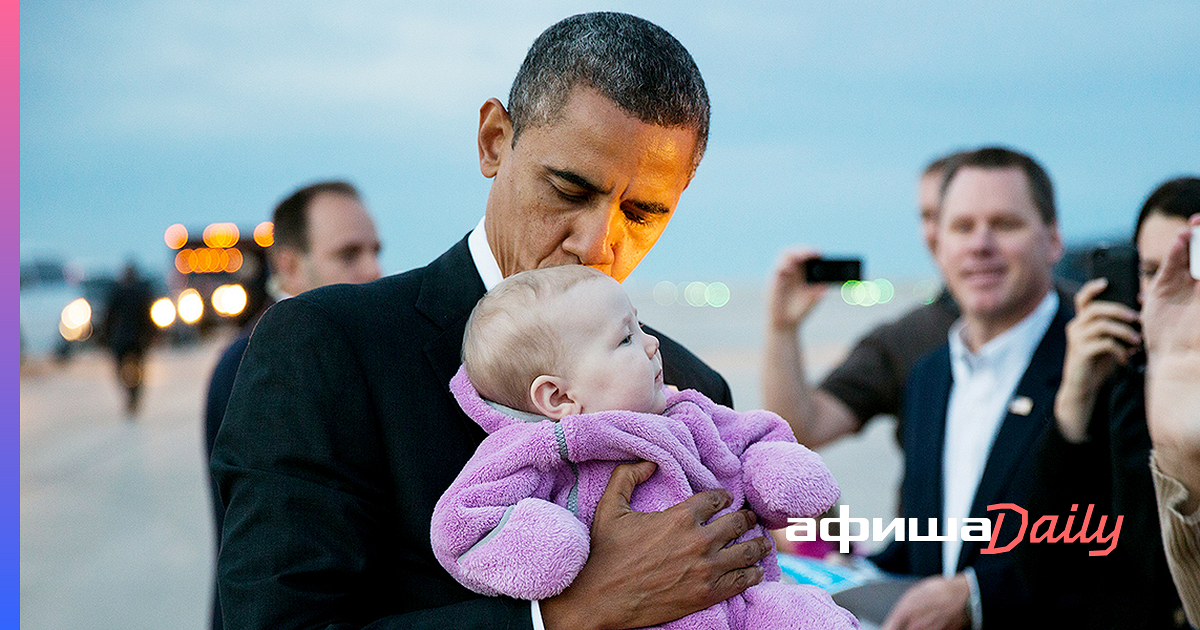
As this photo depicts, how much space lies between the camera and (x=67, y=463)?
9844mm

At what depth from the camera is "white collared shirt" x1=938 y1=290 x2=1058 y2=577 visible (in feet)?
12.0

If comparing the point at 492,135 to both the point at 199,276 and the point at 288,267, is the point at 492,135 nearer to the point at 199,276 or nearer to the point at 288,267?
the point at 288,267

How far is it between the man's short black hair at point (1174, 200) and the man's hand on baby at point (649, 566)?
2.57 metres

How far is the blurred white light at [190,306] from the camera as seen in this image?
23422 millimetres

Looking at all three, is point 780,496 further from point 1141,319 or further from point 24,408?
point 24,408

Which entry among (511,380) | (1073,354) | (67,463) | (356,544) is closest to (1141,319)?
(1073,354)

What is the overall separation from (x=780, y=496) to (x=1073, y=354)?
7.46 ft

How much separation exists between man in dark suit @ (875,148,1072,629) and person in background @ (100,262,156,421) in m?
11.3

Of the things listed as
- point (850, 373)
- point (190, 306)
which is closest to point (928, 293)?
point (190, 306)

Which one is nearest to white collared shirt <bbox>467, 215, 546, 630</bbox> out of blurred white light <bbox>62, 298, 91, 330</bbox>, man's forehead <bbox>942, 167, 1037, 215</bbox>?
man's forehead <bbox>942, 167, 1037, 215</bbox>

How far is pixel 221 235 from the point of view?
61.9 feet

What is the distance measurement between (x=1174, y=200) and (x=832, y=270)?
1236 mm

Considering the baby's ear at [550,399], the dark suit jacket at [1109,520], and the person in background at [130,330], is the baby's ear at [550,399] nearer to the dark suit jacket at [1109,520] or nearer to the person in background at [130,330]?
the dark suit jacket at [1109,520]

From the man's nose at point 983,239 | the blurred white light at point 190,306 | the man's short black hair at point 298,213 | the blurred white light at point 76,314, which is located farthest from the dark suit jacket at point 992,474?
the blurred white light at point 76,314
